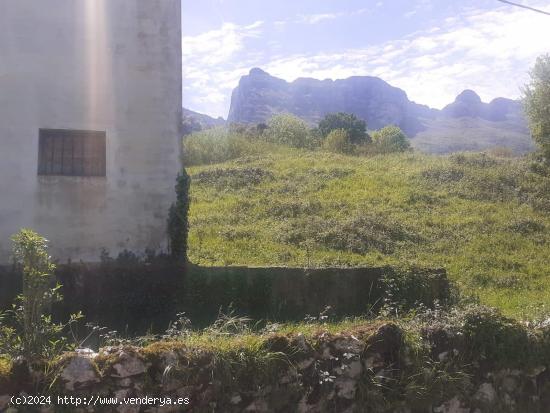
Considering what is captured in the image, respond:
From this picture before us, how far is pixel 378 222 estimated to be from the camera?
531 inches

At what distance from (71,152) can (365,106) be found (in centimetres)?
11230

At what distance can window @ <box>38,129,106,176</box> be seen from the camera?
29.5 ft

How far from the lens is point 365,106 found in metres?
117

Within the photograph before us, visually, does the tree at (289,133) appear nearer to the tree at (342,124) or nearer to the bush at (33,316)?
the tree at (342,124)

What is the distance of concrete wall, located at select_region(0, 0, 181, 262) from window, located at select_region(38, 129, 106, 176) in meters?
0.13

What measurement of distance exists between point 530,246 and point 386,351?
938 cm

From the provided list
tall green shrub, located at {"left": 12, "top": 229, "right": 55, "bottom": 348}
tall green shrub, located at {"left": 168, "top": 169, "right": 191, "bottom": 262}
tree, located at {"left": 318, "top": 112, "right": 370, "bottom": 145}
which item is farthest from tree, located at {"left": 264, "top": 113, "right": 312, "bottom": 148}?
tall green shrub, located at {"left": 12, "top": 229, "right": 55, "bottom": 348}

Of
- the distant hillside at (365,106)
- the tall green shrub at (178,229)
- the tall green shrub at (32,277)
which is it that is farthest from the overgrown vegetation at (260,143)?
the distant hillside at (365,106)

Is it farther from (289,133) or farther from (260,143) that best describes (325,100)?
(260,143)

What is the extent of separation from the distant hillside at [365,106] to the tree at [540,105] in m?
62.3

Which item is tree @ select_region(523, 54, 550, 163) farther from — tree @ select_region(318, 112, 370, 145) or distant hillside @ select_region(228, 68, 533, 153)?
distant hillside @ select_region(228, 68, 533, 153)

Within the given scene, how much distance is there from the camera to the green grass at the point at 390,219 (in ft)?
36.0


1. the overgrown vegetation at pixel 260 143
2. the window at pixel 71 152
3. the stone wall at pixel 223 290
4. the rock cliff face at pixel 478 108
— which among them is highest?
the rock cliff face at pixel 478 108

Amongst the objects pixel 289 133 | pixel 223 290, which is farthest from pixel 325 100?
pixel 223 290
